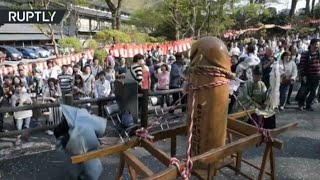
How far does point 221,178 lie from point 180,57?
4.32m

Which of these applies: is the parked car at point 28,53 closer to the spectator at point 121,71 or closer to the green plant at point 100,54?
the green plant at point 100,54

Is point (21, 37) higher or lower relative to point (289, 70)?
higher

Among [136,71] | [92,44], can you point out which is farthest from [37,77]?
[92,44]

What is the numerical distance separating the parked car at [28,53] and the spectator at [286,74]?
101ft

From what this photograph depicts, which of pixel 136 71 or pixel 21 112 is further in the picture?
pixel 136 71

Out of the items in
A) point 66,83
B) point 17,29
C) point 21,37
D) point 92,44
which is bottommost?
point 66,83

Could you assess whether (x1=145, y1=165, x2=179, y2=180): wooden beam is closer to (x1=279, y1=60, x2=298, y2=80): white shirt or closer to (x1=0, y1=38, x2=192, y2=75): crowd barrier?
(x1=279, y1=60, x2=298, y2=80): white shirt

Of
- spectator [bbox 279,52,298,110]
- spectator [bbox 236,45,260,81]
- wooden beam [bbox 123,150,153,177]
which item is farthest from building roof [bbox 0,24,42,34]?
wooden beam [bbox 123,150,153,177]

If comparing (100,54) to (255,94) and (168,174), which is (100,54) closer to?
(255,94)

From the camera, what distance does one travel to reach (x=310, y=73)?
26.4ft

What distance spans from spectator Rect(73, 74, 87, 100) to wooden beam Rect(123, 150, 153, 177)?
4920 millimetres

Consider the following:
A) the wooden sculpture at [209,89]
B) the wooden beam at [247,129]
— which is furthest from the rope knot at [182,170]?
the wooden beam at [247,129]

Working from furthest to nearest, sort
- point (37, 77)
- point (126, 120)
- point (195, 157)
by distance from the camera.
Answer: point (37, 77) → point (126, 120) → point (195, 157)

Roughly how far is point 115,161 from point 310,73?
17.4 ft
